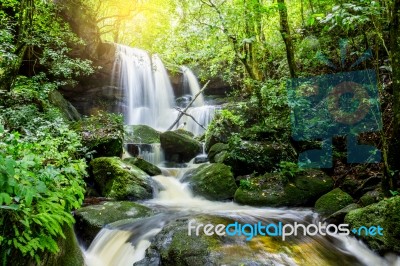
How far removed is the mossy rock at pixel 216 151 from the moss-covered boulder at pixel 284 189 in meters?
2.61

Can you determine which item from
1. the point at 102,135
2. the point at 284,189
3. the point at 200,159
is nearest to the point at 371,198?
the point at 284,189

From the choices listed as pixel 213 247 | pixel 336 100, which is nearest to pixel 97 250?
pixel 213 247

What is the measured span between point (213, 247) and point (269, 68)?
10497 millimetres

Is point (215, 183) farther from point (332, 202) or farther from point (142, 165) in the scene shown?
point (332, 202)

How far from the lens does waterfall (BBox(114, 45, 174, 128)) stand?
17.0 m

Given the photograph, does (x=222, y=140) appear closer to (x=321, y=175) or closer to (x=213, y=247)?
(x=321, y=175)

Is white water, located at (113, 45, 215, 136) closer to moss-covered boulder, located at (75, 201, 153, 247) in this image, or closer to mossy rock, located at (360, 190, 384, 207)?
moss-covered boulder, located at (75, 201, 153, 247)

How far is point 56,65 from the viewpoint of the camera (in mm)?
9234

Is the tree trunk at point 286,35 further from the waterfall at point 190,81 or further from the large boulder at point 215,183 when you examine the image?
the waterfall at point 190,81

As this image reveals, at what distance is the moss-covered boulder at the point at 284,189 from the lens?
7.02 meters

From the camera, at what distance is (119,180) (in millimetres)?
7414

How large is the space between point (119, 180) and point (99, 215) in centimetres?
189

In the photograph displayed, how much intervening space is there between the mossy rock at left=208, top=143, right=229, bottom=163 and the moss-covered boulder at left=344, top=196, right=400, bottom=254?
18.5 feet

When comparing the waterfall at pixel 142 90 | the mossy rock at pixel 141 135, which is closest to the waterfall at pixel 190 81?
the waterfall at pixel 142 90
